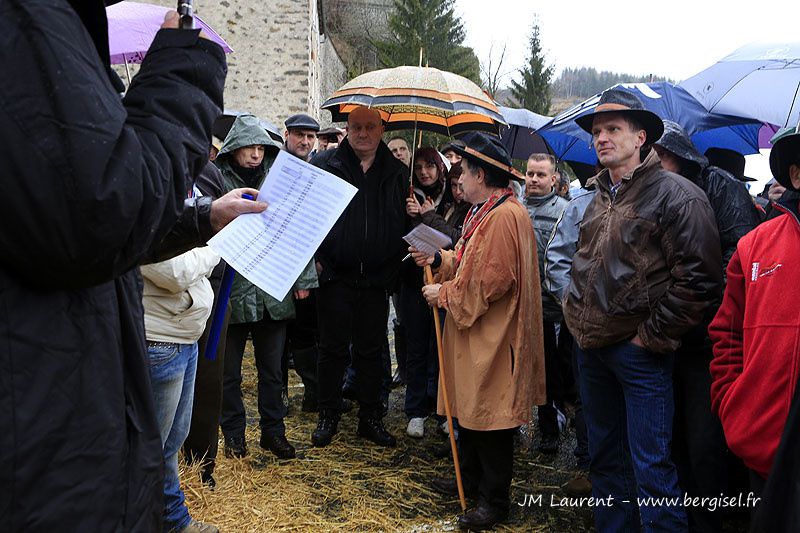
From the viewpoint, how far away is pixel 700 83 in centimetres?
482

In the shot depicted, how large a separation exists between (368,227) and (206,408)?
187 cm

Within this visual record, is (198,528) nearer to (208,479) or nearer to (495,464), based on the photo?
(208,479)

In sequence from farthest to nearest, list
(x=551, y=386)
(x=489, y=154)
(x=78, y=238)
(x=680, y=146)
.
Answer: (x=551, y=386), (x=489, y=154), (x=680, y=146), (x=78, y=238)

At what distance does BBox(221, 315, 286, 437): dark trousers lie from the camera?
15.4 feet

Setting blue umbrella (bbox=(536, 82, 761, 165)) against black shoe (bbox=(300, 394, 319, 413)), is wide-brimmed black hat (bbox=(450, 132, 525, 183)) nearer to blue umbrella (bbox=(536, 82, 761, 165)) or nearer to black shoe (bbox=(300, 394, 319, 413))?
blue umbrella (bbox=(536, 82, 761, 165))

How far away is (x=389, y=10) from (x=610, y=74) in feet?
112

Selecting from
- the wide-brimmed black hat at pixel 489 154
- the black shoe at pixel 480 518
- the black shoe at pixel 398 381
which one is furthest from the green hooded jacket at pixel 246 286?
the black shoe at pixel 398 381

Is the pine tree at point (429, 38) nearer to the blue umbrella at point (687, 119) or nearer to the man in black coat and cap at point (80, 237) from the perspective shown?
the blue umbrella at point (687, 119)

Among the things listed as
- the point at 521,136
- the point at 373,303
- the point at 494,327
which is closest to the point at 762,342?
the point at 494,327

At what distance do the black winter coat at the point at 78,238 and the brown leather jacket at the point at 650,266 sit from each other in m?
2.38

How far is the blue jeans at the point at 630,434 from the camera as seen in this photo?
3.07m

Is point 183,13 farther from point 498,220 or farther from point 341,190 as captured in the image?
point 498,220

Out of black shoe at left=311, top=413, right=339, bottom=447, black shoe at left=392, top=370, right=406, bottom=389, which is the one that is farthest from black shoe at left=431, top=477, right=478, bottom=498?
black shoe at left=392, top=370, right=406, bottom=389

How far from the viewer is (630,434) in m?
3.18
